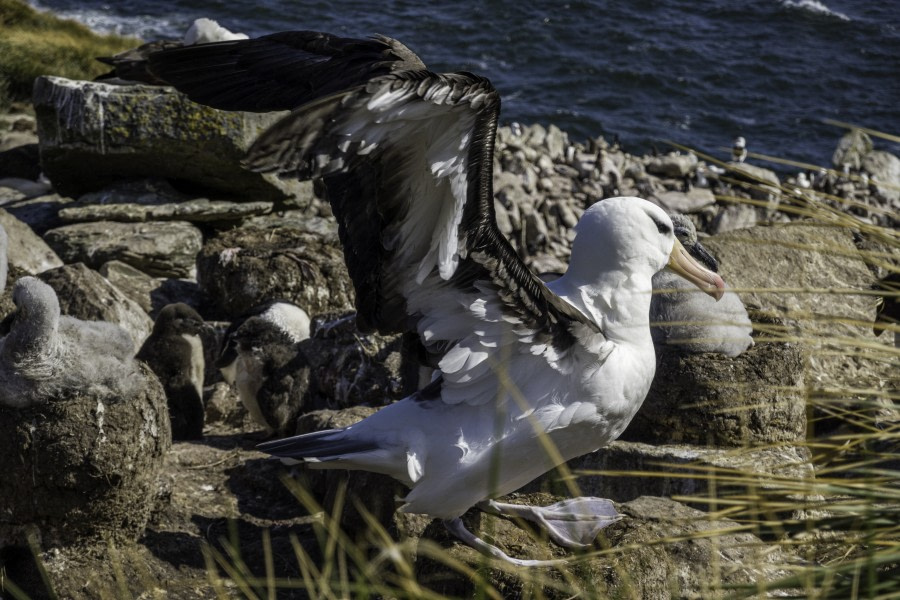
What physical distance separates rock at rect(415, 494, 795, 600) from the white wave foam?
80.2ft

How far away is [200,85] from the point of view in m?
3.49

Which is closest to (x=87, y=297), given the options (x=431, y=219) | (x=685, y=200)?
(x=431, y=219)

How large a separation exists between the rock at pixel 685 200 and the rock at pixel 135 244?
234 inches

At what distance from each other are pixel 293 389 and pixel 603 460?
79.2 inches

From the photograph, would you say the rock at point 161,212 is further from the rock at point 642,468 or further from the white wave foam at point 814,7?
the white wave foam at point 814,7

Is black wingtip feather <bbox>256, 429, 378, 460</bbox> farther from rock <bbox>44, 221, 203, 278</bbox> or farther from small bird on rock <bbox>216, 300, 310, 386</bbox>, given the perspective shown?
rock <bbox>44, 221, 203, 278</bbox>

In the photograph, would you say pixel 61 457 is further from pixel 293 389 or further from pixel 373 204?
pixel 293 389

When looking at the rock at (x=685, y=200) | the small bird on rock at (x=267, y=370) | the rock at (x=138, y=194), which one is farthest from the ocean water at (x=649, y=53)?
the small bird on rock at (x=267, y=370)

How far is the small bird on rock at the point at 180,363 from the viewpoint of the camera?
5.88 meters

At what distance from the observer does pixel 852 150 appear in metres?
17.7

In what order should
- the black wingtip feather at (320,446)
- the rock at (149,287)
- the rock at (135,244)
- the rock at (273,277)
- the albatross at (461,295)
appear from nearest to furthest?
1. the albatross at (461,295)
2. the black wingtip feather at (320,446)
3. the rock at (273,277)
4. the rock at (149,287)
5. the rock at (135,244)

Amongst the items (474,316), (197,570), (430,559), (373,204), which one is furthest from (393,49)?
(197,570)

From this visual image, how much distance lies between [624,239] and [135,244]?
5.39m

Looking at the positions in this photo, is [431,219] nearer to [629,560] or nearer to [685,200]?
[629,560]
